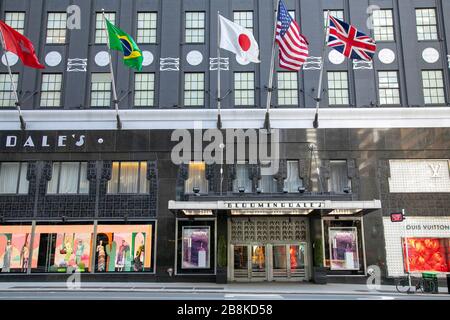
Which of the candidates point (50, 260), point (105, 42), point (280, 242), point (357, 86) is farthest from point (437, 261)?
point (105, 42)

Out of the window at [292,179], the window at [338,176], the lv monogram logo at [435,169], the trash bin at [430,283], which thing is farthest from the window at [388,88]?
the trash bin at [430,283]

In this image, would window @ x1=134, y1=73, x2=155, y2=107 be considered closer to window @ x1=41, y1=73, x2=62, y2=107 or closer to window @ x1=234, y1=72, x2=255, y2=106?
window @ x1=41, y1=73, x2=62, y2=107

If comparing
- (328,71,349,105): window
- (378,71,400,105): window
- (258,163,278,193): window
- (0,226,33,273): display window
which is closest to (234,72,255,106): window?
(258,163,278,193): window

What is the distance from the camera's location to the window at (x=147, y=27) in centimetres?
2902

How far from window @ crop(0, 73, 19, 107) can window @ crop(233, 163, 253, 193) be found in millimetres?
14608

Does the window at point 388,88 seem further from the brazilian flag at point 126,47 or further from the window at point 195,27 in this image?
the brazilian flag at point 126,47

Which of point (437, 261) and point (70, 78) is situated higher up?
Answer: point (70, 78)

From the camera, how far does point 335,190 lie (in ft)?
88.2

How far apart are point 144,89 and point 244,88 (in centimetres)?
628

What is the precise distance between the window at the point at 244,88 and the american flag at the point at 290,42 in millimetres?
6166

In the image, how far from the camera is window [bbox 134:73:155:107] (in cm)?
2808
